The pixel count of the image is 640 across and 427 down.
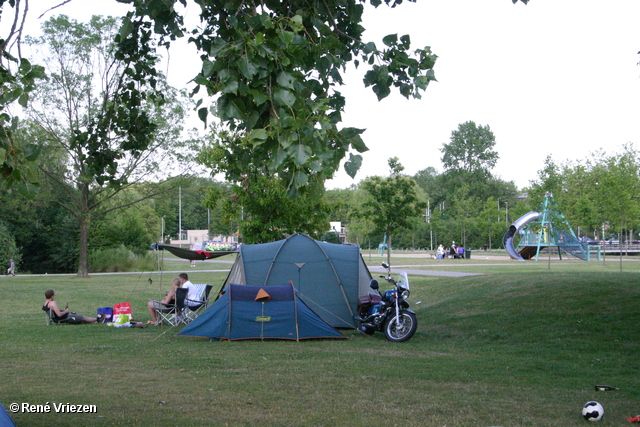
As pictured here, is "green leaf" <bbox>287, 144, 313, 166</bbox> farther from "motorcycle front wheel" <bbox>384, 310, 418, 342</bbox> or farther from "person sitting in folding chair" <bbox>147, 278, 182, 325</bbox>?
"person sitting in folding chair" <bbox>147, 278, 182, 325</bbox>

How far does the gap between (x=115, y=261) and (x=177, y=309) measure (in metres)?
26.3

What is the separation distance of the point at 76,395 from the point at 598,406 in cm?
521

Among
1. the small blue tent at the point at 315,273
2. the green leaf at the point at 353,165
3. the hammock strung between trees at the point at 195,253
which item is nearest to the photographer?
the green leaf at the point at 353,165

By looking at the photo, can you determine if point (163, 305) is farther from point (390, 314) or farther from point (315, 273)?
point (390, 314)

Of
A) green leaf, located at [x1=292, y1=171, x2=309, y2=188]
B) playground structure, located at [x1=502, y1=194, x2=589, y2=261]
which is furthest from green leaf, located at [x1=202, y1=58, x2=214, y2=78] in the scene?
playground structure, located at [x1=502, y1=194, x2=589, y2=261]

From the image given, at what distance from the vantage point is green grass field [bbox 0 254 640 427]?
5.79 m

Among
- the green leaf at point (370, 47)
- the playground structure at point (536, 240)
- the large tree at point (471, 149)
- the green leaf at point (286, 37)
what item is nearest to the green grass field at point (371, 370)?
the green leaf at point (370, 47)

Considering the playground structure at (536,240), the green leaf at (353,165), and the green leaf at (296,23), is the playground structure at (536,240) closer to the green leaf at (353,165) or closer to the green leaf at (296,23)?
the green leaf at (353,165)

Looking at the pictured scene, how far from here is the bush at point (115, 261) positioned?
37562 mm

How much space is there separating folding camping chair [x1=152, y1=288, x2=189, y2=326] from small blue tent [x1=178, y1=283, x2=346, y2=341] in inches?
85.8

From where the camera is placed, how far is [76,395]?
21.0ft

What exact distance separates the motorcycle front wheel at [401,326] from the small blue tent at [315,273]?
1.69m

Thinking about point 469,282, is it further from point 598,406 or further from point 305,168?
point 305,168

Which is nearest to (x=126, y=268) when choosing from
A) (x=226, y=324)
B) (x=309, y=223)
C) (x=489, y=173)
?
(x=309, y=223)
